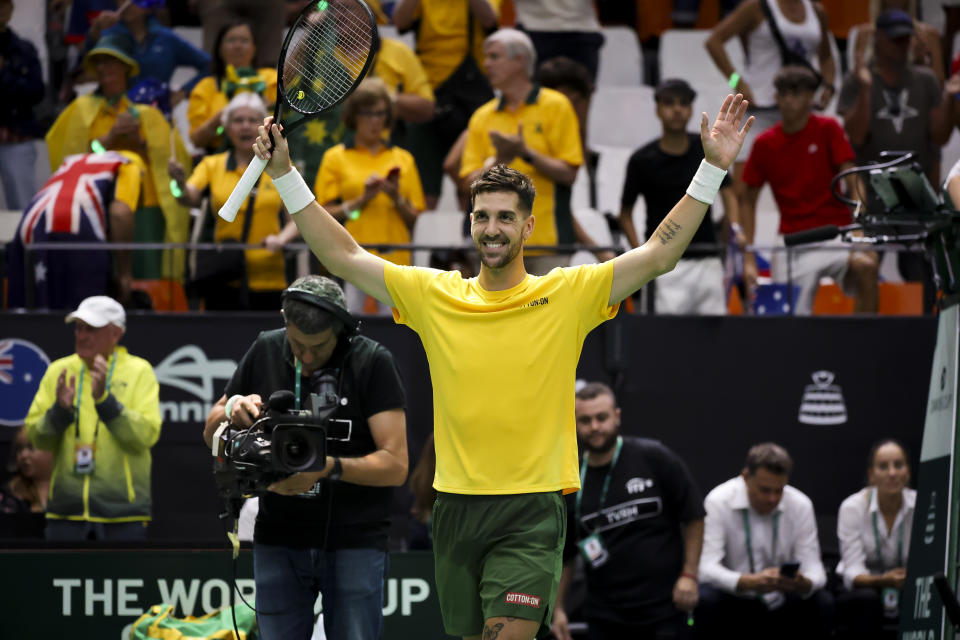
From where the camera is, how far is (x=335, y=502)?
570 centimetres

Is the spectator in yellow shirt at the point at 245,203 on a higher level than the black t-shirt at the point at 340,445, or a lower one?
higher

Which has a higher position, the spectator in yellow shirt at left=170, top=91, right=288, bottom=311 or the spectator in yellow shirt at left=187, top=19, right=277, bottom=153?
the spectator in yellow shirt at left=187, top=19, right=277, bottom=153

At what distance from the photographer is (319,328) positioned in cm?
565

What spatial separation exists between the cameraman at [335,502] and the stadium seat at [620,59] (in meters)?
8.67

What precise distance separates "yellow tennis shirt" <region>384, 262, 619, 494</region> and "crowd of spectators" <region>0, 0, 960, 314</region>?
4.32m

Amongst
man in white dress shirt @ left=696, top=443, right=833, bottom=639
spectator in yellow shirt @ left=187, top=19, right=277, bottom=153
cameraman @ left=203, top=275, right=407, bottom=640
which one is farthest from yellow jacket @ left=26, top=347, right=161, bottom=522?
man in white dress shirt @ left=696, top=443, right=833, bottom=639

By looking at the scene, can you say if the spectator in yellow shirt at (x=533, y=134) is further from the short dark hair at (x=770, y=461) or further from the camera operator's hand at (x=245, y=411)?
the camera operator's hand at (x=245, y=411)

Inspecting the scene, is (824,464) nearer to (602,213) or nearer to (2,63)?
(602,213)

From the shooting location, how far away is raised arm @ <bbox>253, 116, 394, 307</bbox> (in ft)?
16.1

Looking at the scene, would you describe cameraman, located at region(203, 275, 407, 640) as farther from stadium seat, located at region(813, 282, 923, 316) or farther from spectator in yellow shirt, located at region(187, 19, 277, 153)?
stadium seat, located at region(813, 282, 923, 316)

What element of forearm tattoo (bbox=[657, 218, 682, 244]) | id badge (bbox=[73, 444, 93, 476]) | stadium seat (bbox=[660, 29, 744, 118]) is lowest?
id badge (bbox=[73, 444, 93, 476])

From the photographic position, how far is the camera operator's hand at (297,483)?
17.8ft

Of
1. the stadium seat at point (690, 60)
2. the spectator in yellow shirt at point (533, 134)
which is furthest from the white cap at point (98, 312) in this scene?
the stadium seat at point (690, 60)

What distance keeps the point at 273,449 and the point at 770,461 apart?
4.26m
